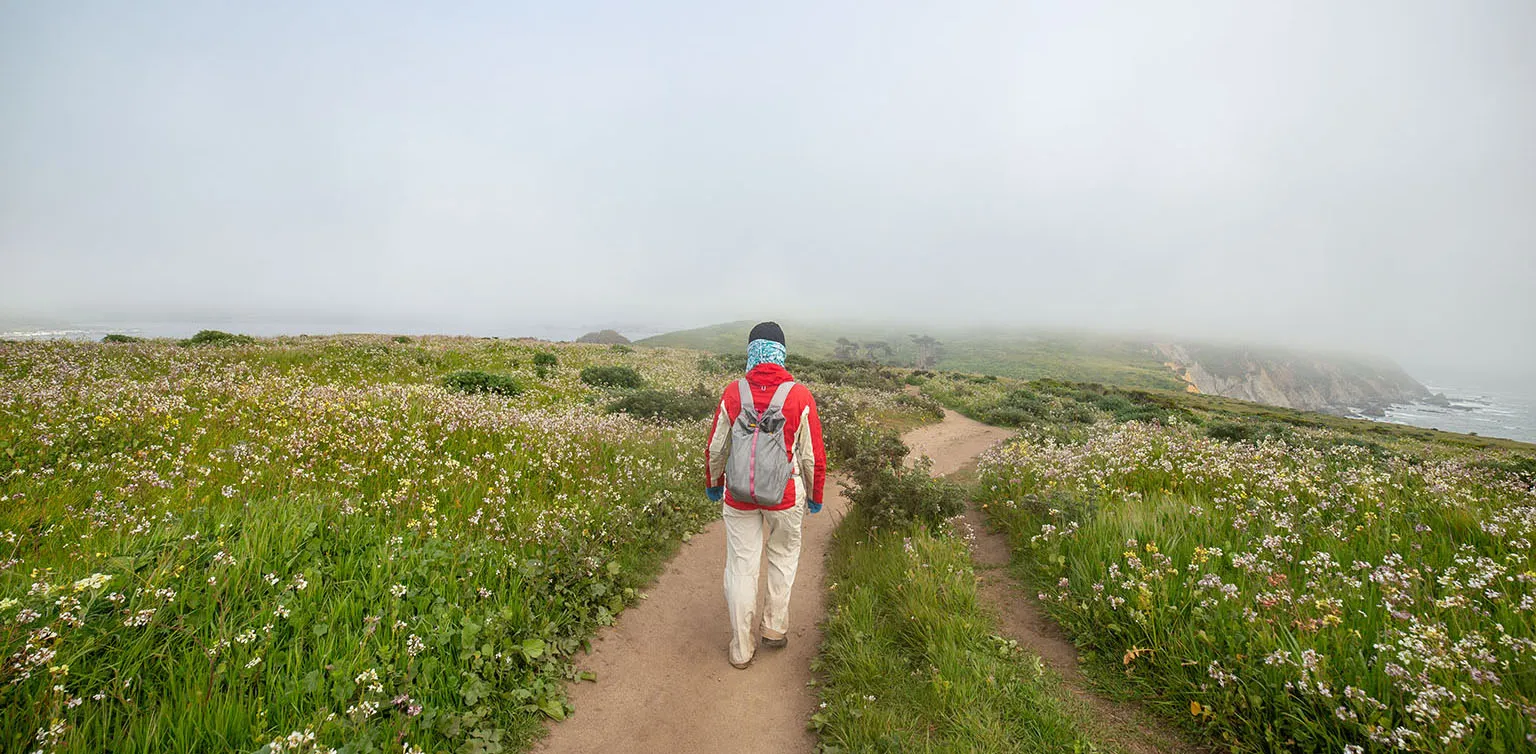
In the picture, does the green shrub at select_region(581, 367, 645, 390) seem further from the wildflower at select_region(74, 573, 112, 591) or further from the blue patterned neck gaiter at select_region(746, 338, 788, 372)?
the wildflower at select_region(74, 573, 112, 591)

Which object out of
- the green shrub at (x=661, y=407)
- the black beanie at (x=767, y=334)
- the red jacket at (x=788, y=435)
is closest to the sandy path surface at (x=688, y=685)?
the red jacket at (x=788, y=435)

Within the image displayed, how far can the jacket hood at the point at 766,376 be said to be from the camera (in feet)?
17.8

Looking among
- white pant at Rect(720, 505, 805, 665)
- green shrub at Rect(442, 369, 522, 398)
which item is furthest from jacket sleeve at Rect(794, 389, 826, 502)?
green shrub at Rect(442, 369, 522, 398)

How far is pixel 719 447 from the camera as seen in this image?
18.5 feet

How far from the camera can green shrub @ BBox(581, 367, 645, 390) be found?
19.8m

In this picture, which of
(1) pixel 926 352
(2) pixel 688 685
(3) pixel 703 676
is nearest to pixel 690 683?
(2) pixel 688 685

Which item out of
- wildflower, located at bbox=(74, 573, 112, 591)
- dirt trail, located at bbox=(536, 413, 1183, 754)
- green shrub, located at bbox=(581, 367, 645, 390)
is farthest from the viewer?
green shrub, located at bbox=(581, 367, 645, 390)

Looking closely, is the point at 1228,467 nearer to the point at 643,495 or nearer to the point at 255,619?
the point at 643,495

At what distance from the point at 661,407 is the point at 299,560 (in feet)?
34.2

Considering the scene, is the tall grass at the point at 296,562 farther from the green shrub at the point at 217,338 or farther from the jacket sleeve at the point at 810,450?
the green shrub at the point at 217,338

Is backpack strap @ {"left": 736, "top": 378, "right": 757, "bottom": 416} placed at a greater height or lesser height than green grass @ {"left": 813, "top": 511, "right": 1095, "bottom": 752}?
greater

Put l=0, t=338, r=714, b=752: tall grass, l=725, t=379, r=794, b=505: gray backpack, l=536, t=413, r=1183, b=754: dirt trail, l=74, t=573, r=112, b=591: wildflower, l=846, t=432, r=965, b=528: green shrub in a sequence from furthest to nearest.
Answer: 1. l=846, t=432, r=965, b=528: green shrub
2. l=725, t=379, r=794, b=505: gray backpack
3. l=536, t=413, r=1183, b=754: dirt trail
4. l=0, t=338, r=714, b=752: tall grass
5. l=74, t=573, r=112, b=591: wildflower

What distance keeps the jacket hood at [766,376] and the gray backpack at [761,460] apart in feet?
0.66

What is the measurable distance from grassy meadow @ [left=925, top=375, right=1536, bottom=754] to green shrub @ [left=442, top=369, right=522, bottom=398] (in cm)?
1379
